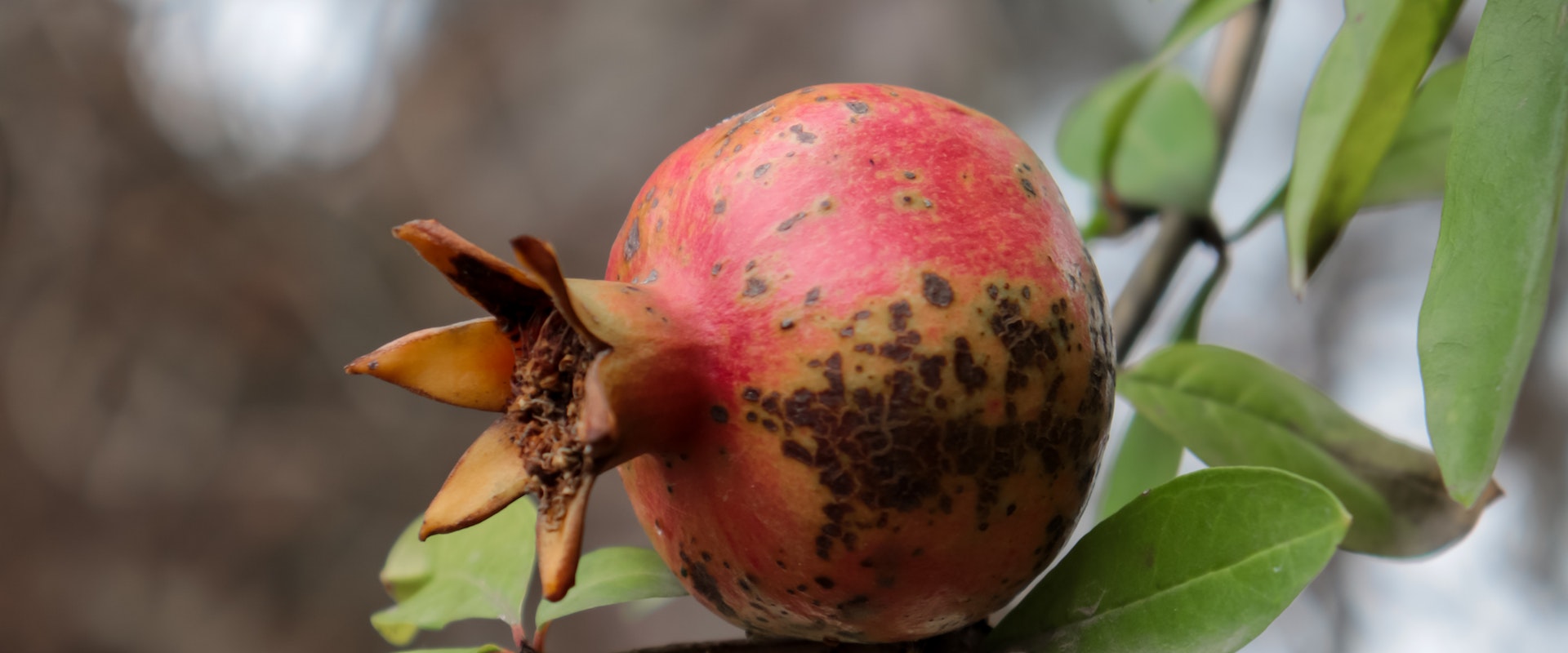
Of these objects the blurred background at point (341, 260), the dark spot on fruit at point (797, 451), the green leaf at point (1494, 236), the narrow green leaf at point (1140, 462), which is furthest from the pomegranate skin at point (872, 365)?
the blurred background at point (341, 260)

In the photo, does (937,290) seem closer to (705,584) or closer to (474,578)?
(705,584)

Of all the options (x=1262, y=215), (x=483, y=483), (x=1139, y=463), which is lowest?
(x=1139, y=463)

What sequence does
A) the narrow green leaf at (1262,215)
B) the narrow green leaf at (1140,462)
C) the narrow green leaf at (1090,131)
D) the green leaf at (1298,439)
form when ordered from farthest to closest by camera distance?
the narrow green leaf at (1090,131)
the narrow green leaf at (1262,215)
the narrow green leaf at (1140,462)
the green leaf at (1298,439)

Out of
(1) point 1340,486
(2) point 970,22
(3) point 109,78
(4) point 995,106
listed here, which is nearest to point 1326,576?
(4) point 995,106

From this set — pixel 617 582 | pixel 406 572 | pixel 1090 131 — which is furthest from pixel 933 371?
pixel 1090 131

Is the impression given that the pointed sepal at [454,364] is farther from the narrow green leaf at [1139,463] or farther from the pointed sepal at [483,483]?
the narrow green leaf at [1139,463]

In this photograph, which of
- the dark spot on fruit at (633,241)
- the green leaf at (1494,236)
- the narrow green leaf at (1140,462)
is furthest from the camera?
the narrow green leaf at (1140,462)

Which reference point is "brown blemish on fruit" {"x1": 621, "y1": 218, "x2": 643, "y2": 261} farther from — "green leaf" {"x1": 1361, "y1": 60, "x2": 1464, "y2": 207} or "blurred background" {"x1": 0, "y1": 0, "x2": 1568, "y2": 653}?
"blurred background" {"x1": 0, "y1": 0, "x2": 1568, "y2": 653}
